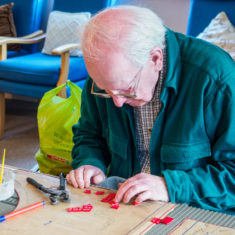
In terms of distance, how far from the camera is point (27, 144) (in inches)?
114

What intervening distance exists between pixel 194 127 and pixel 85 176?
326 millimetres

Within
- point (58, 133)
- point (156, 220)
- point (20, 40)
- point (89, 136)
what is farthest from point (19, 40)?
point (156, 220)

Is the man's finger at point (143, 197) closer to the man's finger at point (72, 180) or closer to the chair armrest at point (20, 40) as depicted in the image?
the man's finger at point (72, 180)

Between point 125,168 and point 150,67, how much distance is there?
1.20ft

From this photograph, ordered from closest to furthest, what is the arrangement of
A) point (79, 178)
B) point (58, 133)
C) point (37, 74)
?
point (79, 178)
point (58, 133)
point (37, 74)

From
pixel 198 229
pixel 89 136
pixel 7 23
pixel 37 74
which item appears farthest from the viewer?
Result: pixel 7 23

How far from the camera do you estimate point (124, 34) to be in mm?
929

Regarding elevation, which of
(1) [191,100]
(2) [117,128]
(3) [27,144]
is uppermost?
(1) [191,100]

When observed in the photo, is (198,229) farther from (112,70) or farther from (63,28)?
(63,28)

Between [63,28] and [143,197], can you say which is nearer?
[143,197]

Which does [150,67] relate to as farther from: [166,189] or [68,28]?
[68,28]

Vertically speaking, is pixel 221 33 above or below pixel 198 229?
above

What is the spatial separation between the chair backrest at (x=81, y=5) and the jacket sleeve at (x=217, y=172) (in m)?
2.42

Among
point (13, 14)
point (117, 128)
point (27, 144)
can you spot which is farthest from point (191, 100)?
point (13, 14)
